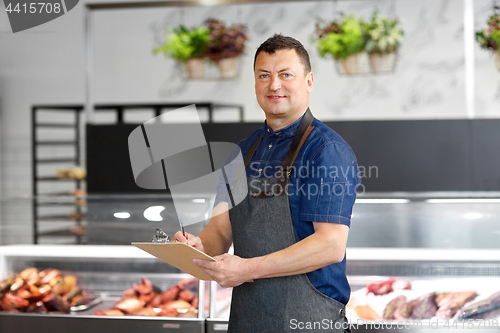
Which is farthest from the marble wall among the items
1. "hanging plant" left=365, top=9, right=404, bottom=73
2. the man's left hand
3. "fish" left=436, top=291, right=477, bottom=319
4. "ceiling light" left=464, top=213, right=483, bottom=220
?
the man's left hand

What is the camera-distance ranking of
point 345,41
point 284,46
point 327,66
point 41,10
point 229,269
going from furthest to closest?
point 327,66
point 41,10
point 345,41
point 284,46
point 229,269

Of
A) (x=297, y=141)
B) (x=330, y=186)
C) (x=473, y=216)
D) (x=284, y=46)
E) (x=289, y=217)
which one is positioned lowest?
(x=473, y=216)

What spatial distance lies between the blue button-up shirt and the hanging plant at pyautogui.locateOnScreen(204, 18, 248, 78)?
1.31 meters

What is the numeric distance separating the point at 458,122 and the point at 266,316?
1.53m

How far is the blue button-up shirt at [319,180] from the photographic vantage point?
56.2 inches

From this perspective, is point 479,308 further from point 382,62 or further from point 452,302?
point 382,62

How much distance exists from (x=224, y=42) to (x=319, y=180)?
1.63 metres

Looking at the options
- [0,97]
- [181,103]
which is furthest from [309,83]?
[0,97]

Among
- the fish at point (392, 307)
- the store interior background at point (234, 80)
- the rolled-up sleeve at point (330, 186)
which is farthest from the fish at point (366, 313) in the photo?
the store interior background at point (234, 80)

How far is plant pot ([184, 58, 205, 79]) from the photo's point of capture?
286 centimetres

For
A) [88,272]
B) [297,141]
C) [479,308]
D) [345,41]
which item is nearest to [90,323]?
[88,272]

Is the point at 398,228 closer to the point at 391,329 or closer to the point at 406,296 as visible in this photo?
the point at 406,296

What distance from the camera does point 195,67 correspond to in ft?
9.44

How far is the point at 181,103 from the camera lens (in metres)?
5.09
